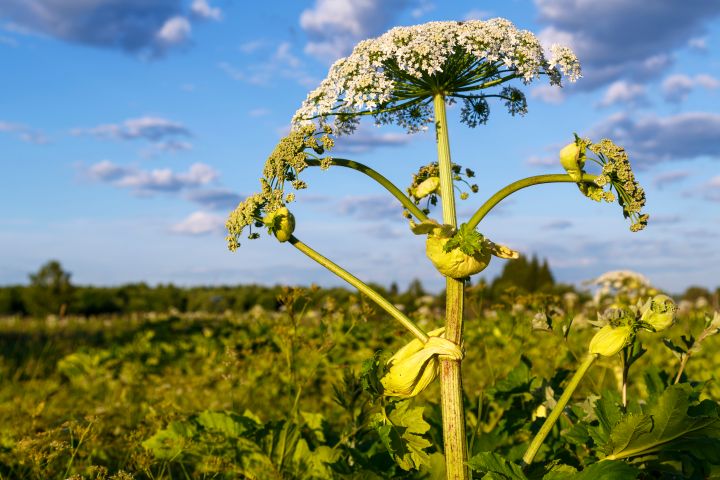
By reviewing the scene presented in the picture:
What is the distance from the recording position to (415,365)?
8.00ft

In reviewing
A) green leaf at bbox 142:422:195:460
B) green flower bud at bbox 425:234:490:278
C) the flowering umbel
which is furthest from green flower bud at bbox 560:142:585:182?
green leaf at bbox 142:422:195:460

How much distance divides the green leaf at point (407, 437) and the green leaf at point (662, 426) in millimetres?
679

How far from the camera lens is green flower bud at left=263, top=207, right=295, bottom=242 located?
2533 mm

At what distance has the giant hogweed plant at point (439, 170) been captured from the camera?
2.43 metres

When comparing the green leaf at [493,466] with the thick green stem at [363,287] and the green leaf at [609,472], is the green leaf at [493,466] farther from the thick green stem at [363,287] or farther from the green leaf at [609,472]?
the thick green stem at [363,287]

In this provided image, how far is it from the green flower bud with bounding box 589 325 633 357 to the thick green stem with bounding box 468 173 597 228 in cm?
58

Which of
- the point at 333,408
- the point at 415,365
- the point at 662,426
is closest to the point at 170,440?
the point at 415,365

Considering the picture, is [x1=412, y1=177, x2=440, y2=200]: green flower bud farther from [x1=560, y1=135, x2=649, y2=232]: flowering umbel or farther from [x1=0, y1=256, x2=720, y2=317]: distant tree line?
[x1=0, y1=256, x2=720, y2=317]: distant tree line

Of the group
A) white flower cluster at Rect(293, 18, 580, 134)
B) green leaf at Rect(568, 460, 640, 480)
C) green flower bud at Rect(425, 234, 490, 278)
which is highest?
white flower cluster at Rect(293, 18, 580, 134)

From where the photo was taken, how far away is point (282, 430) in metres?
3.95

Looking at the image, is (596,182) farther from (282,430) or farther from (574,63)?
(282,430)

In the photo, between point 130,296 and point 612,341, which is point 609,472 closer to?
point 612,341

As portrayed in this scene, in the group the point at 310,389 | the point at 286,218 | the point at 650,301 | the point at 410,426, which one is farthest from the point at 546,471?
the point at 310,389

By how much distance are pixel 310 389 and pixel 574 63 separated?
19.0ft
